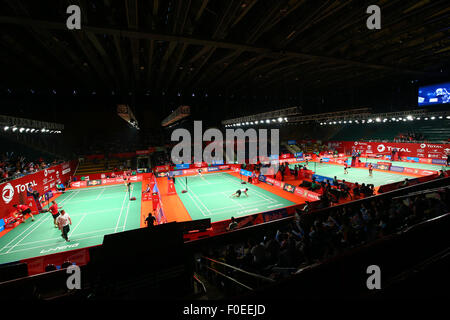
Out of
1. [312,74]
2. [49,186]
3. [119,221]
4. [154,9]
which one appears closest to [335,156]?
[312,74]

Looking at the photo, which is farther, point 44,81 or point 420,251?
point 44,81

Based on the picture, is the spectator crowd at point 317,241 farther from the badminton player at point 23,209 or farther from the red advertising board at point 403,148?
the red advertising board at point 403,148

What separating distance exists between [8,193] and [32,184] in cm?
300

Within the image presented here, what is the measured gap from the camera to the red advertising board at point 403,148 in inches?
1074

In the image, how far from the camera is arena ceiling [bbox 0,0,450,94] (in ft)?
17.4

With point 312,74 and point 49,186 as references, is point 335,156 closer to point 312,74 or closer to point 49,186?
point 312,74

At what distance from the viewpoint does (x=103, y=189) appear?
21812 mm

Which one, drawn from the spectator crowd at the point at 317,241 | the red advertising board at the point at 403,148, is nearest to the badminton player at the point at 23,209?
the spectator crowd at the point at 317,241

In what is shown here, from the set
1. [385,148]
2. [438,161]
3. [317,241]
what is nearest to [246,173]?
[317,241]

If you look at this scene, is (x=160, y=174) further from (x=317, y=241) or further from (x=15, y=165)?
(x=317, y=241)

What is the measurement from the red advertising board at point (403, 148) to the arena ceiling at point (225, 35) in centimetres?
2314
